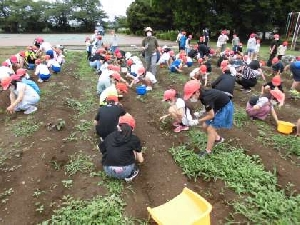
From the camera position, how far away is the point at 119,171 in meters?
4.43

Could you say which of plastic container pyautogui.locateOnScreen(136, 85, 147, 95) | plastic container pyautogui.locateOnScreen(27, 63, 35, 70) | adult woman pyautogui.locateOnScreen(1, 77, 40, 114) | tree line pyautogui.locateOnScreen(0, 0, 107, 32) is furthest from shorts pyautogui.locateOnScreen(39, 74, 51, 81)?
tree line pyautogui.locateOnScreen(0, 0, 107, 32)

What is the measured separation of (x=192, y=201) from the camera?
3.70 meters

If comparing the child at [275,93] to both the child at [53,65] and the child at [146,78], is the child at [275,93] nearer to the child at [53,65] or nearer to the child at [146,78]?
the child at [146,78]

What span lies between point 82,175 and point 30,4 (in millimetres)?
58065

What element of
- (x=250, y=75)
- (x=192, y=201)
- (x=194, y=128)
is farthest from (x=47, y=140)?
(x=250, y=75)

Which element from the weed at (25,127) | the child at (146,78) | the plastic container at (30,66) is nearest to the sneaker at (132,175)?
the weed at (25,127)

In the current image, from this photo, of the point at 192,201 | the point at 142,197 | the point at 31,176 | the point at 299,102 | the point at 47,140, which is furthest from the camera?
the point at 299,102

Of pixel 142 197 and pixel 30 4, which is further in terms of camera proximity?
pixel 30 4

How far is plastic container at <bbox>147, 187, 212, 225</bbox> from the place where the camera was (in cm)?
338

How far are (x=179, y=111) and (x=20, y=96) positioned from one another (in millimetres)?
3705

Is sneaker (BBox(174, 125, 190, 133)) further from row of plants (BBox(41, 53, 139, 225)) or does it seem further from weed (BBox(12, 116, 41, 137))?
weed (BBox(12, 116, 41, 137))

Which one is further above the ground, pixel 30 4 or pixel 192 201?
pixel 30 4

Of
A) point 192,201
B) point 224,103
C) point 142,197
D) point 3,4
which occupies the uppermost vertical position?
point 3,4

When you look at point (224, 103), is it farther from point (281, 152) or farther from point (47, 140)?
point (47, 140)
